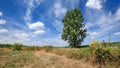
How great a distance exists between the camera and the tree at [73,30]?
41.4 m

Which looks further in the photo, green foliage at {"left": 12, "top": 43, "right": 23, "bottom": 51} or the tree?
the tree

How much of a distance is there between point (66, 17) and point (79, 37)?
6.74 meters

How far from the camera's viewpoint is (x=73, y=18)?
43062mm

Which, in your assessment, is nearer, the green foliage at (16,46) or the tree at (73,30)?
the green foliage at (16,46)

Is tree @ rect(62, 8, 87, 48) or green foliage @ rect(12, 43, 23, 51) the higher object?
tree @ rect(62, 8, 87, 48)

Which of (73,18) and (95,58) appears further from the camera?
(73,18)

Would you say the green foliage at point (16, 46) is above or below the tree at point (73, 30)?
below

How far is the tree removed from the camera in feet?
136

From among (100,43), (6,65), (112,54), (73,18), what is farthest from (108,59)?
(73,18)

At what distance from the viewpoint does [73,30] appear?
40.9 metres

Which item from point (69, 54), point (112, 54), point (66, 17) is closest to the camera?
point (112, 54)

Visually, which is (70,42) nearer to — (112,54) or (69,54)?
(69,54)

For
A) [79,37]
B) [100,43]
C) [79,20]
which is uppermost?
[79,20]

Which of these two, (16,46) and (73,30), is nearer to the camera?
(16,46)
